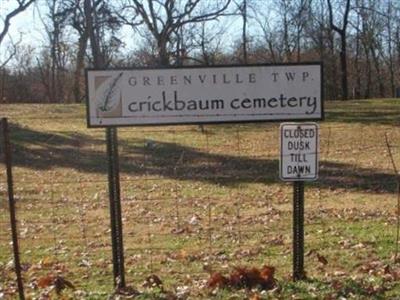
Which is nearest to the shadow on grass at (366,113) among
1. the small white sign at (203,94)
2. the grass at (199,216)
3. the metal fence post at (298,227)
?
the grass at (199,216)

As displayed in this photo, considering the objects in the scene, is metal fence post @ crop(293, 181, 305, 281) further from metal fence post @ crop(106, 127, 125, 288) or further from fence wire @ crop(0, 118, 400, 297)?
metal fence post @ crop(106, 127, 125, 288)

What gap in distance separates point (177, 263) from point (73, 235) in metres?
2.55

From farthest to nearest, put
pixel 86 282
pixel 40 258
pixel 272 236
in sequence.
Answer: pixel 272 236 < pixel 40 258 < pixel 86 282

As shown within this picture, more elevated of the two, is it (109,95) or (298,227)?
(109,95)

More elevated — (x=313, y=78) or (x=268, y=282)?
(x=313, y=78)

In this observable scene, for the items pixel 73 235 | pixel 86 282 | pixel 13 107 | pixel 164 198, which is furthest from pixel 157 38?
pixel 86 282

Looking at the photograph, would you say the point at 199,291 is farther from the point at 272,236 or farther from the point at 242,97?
the point at 272,236

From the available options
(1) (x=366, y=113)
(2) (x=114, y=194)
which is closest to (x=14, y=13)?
(1) (x=366, y=113)

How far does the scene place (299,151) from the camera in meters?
6.31

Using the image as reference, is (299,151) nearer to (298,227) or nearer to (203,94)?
(298,227)

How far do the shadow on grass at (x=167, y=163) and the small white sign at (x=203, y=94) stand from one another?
7.64 m

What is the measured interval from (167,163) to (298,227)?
42.9ft

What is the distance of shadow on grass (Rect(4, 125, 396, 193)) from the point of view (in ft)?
50.4

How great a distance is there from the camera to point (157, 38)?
136 ft
